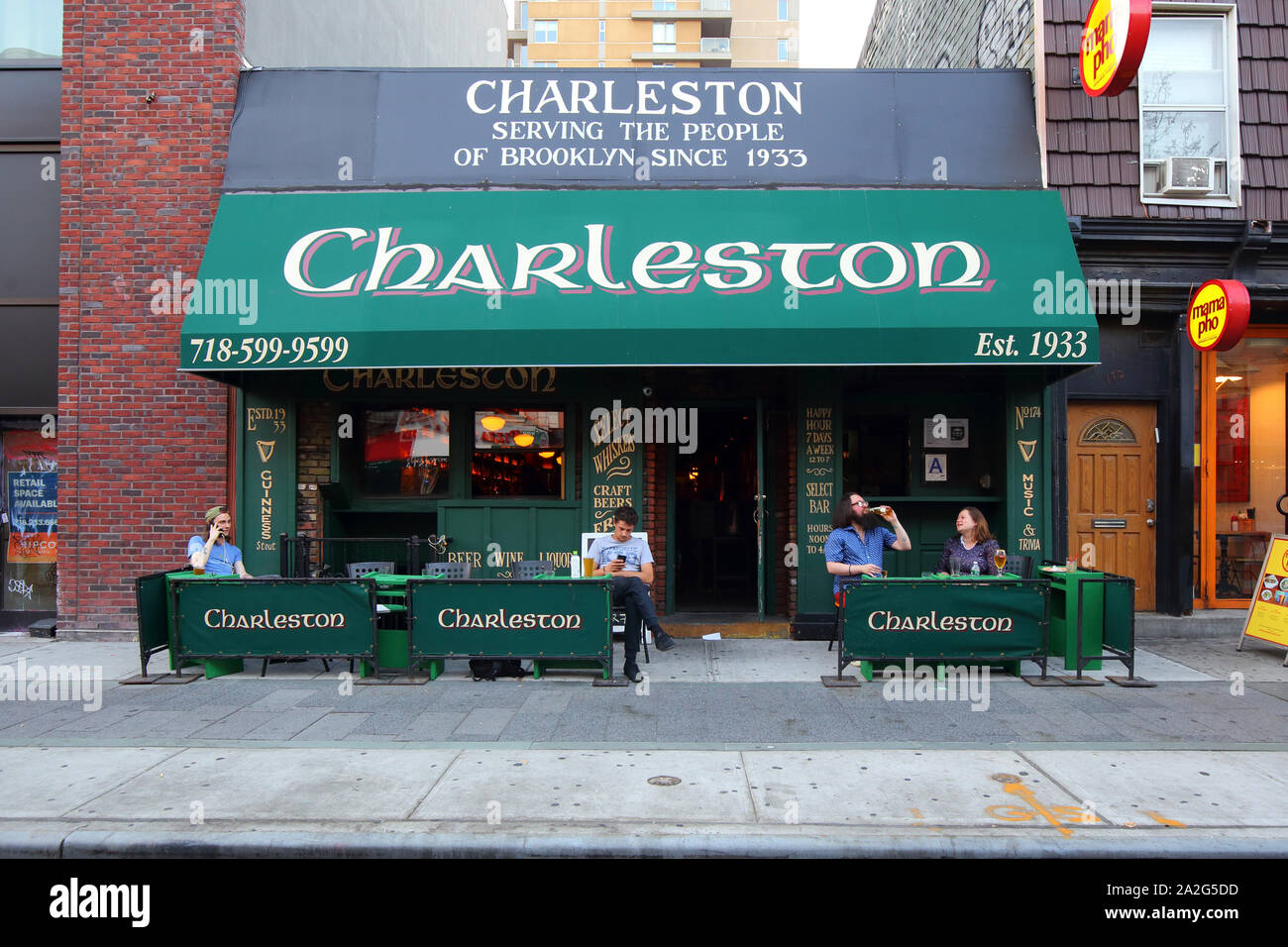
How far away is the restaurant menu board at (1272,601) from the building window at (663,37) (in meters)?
46.6

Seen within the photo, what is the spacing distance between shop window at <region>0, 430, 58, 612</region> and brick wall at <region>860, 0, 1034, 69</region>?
13.4 meters

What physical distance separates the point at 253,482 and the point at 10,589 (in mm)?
3833

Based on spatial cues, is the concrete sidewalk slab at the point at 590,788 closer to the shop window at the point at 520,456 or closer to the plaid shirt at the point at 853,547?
the plaid shirt at the point at 853,547

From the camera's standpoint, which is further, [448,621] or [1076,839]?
[448,621]

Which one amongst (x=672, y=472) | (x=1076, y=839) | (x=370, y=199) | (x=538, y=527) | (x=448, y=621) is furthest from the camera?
(x=672, y=472)

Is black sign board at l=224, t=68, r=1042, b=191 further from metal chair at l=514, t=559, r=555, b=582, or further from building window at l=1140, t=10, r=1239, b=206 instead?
metal chair at l=514, t=559, r=555, b=582

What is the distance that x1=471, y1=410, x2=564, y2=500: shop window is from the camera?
1020 cm

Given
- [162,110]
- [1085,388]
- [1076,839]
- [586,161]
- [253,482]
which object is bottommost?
[1076,839]

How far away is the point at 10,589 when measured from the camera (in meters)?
10.5

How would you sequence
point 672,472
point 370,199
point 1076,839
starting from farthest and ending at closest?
point 672,472
point 370,199
point 1076,839

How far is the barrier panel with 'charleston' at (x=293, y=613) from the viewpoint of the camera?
7.66 metres

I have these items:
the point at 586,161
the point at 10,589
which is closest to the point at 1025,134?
the point at 586,161

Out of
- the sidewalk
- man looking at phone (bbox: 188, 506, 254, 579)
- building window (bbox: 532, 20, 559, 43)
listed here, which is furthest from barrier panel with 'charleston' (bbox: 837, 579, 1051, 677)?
building window (bbox: 532, 20, 559, 43)

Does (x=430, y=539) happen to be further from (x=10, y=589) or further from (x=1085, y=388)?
(x=1085, y=388)
